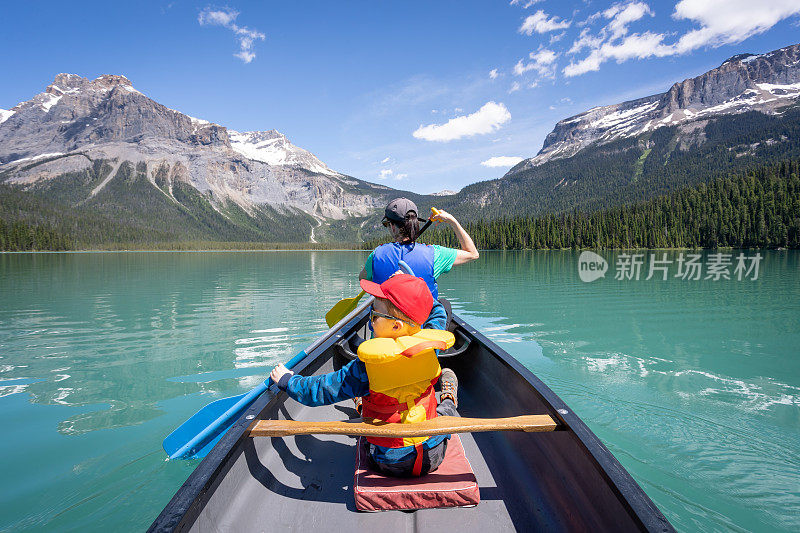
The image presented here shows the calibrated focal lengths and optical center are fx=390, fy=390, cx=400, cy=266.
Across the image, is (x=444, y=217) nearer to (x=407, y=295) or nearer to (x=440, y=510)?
(x=407, y=295)

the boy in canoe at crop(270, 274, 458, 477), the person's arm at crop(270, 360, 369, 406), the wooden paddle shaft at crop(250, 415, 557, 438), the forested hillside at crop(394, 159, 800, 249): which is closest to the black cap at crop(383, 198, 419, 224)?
the boy in canoe at crop(270, 274, 458, 477)

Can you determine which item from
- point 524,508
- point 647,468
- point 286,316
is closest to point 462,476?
point 524,508

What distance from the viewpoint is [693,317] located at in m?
14.4

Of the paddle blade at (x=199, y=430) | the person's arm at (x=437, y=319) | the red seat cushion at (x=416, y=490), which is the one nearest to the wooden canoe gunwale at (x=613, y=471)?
the red seat cushion at (x=416, y=490)

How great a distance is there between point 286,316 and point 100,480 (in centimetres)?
1103

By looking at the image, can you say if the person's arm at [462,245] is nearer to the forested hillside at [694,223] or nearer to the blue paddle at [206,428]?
the blue paddle at [206,428]

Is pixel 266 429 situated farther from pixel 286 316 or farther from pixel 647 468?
pixel 286 316

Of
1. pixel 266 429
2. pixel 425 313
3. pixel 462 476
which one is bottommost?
pixel 462 476

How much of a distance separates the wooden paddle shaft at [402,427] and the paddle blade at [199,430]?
2.05 m

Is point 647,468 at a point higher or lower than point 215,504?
lower

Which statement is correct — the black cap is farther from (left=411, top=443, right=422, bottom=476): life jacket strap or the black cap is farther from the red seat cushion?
the red seat cushion

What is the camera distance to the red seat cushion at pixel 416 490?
115 inches

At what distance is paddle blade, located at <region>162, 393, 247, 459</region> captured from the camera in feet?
15.5

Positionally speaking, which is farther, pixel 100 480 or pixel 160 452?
pixel 160 452
